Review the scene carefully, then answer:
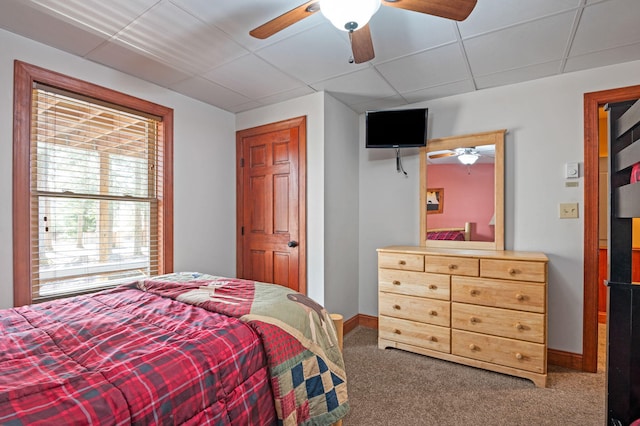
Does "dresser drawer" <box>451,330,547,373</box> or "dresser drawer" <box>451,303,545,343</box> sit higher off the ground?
"dresser drawer" <box>451,303,545,343</box>

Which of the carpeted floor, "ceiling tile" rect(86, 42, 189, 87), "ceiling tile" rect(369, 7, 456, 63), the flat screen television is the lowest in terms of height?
the carpeted floor

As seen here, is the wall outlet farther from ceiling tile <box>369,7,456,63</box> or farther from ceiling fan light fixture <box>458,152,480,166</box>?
ceiling tile <box>369,7,456,63</box>

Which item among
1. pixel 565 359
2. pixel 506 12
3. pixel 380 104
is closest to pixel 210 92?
pixel 380 104

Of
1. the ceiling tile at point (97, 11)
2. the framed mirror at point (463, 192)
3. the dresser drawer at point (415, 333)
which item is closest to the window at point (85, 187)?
the ceiling tile at point (97, 11)

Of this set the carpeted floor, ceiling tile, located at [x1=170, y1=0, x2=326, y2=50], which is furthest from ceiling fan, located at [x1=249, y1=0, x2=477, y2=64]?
the carpeted floor

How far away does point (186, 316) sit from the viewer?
141 cm

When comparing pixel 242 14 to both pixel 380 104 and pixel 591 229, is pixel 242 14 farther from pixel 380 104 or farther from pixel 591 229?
pixel 591 229

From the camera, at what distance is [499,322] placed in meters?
2.36

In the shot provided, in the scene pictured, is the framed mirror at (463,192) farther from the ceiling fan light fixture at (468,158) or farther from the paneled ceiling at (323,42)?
the paneled ceiling at (323,42)

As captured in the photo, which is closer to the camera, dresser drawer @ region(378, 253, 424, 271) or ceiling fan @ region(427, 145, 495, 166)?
dresser drawer @ region(378, 253, 424, 271)

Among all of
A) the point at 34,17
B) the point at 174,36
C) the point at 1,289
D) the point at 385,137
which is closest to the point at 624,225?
the point at 385,137

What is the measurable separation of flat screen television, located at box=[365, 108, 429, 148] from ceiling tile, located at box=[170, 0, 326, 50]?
1390 mm

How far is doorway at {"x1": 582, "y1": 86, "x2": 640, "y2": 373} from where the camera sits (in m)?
2.47

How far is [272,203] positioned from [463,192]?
192 centimetres
